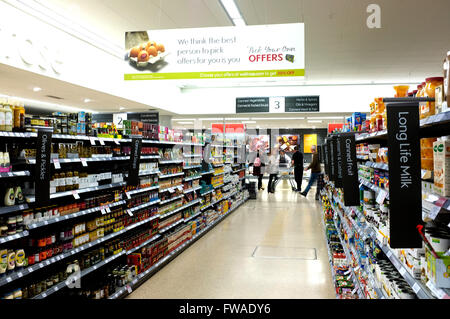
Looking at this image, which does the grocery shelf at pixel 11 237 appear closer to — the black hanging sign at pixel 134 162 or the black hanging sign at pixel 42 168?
the black hanging sign at pixel 42 168

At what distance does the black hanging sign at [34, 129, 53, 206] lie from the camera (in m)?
2.88

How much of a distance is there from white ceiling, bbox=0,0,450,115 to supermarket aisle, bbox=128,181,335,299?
4.30 metres

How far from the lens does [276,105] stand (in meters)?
11.4

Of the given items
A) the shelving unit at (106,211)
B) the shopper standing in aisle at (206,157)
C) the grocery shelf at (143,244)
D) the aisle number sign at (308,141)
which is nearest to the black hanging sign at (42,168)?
the shelving unit at (106,211)

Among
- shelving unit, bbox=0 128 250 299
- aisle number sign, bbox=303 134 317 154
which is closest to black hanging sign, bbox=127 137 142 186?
shelving unit, bbox=0 128 250 299

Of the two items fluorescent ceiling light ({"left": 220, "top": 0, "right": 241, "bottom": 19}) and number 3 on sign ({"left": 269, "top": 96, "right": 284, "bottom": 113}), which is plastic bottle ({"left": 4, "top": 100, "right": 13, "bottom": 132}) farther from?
number 3 on sign ({"left": 269, "top": 96, "right": 284, "bottom": 113})

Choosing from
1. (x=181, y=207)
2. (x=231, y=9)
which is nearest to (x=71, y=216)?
(x=181, y=207)

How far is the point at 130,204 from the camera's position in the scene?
472 centimetres

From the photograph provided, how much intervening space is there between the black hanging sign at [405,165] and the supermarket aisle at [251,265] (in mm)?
2992

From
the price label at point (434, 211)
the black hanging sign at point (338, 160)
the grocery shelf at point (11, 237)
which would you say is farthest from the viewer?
the black hanging sign at point (338, 160)

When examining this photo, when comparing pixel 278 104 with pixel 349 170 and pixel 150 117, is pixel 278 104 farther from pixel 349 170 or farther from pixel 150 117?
pixel 349 170

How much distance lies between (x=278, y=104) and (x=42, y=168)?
935 cm

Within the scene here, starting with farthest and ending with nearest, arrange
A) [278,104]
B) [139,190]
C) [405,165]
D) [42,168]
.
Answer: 1. [278,104]
2. [139,190]
3. [42,168]
4. [405,165]

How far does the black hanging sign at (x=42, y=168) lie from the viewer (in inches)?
113
